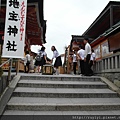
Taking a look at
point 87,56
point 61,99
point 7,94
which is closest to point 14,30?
point 7,94

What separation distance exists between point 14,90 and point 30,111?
133cm

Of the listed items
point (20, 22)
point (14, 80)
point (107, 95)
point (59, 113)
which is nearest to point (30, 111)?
point (59, 113)

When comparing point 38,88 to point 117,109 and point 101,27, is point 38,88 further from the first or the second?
point 101,27

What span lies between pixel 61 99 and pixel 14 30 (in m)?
2.81

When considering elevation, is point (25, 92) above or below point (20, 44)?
below

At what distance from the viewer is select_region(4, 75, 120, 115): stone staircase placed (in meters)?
4.40

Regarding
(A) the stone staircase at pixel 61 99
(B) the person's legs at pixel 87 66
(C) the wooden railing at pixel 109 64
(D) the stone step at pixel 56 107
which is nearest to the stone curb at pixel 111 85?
(A) the stone staircase at pixel 61 99

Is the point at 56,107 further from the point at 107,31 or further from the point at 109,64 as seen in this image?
the point at 107,31

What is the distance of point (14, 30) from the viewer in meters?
5.56

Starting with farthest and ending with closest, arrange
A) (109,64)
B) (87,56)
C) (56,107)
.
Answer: (87,56) → (109,64) → (56,107)

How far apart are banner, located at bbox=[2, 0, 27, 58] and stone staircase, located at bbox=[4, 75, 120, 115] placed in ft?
4.12

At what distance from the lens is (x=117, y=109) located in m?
4.69

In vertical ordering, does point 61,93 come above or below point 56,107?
above

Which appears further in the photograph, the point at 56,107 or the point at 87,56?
the point at 87,56
